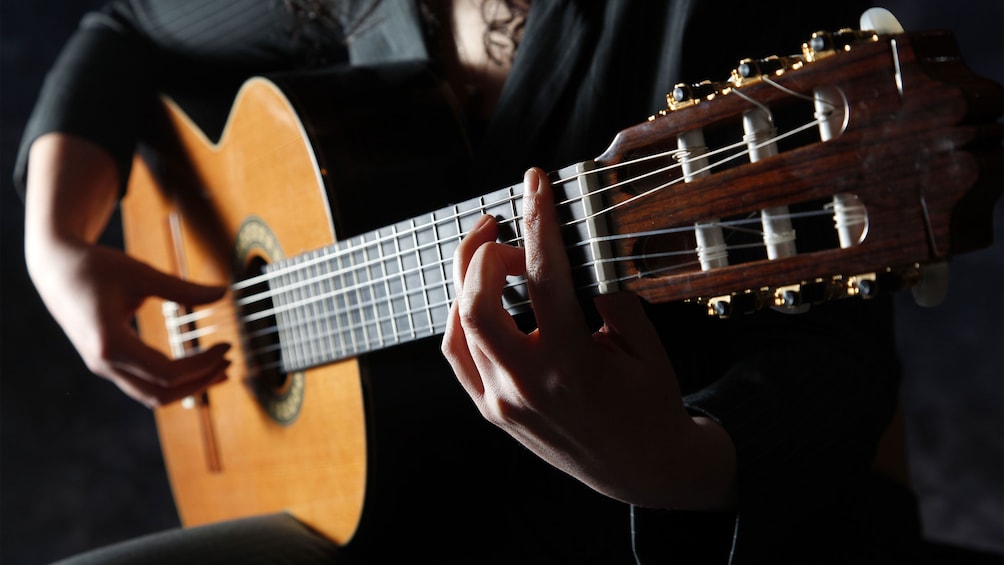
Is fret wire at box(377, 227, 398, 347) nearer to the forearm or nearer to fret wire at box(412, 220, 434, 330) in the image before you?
fret wire at box(412, 220, 434, 330)

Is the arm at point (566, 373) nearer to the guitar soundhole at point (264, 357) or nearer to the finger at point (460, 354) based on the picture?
the finger at point (460, 354)

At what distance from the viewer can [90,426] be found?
137cm

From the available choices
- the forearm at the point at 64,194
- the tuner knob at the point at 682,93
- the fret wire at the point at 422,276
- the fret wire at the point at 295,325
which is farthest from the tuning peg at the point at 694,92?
the forearm at the point at 64,194

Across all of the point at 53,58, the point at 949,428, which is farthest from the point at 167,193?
the point at 949,428

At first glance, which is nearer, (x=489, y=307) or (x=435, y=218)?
(x=489, y=307)

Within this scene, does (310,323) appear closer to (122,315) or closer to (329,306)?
(329,306)

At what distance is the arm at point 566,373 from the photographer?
0.49 m

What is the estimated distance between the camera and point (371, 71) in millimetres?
890

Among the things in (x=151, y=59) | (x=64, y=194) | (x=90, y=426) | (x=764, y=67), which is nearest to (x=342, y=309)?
(x=764, y=67)

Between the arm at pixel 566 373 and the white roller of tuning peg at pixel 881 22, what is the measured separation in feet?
0.64

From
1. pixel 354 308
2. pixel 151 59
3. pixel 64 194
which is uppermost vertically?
pixel 151 59

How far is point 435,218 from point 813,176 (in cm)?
29

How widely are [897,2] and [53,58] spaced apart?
4.14 ft

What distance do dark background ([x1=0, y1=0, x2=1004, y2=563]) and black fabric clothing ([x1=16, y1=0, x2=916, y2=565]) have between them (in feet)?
0.65
